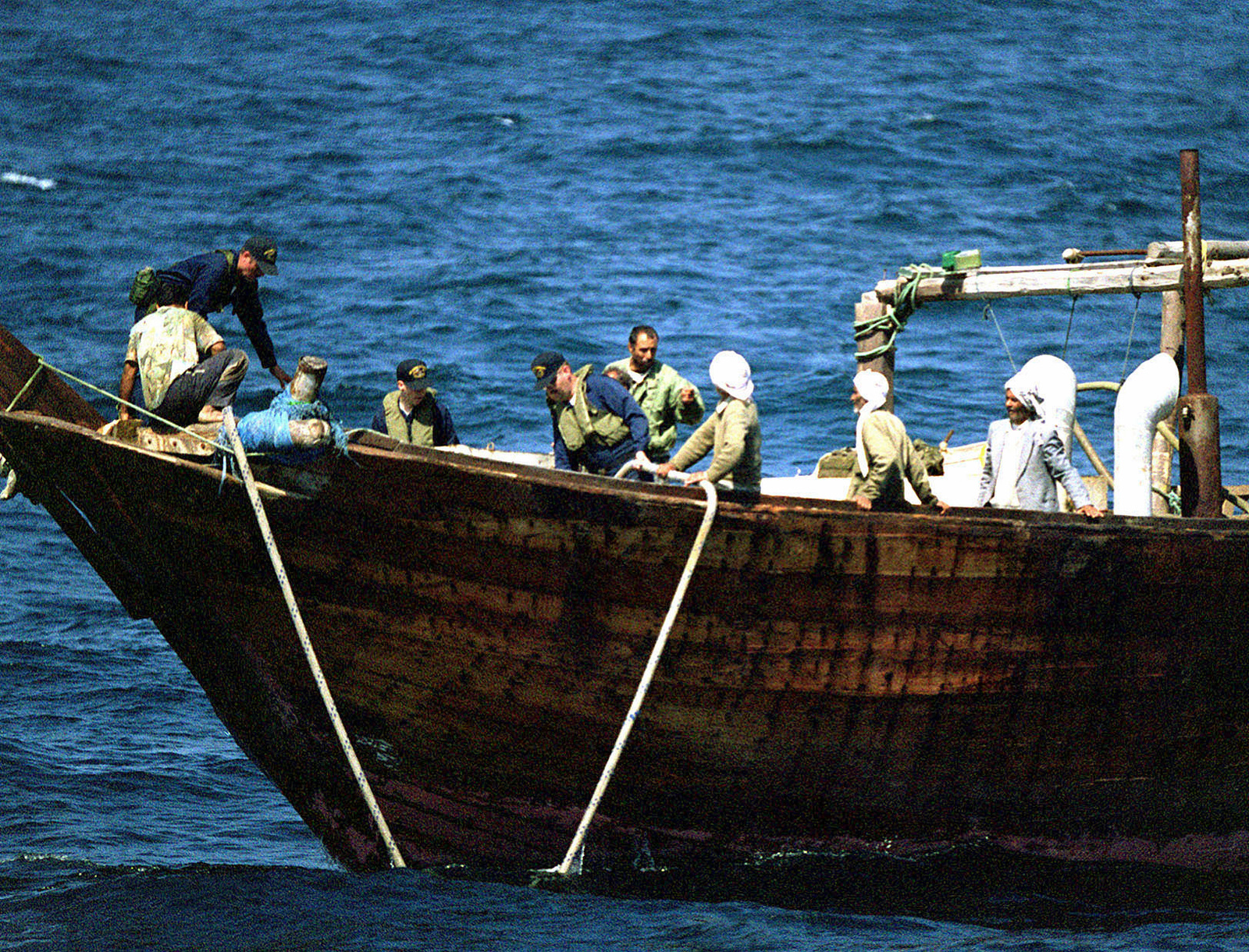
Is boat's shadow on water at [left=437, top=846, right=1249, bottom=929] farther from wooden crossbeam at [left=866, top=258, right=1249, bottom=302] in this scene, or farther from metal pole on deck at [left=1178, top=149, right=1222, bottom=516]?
wooden crossbeam at [left=866, top=258, right=1249, bottom=302]

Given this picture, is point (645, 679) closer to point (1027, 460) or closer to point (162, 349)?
point (1027, 460)

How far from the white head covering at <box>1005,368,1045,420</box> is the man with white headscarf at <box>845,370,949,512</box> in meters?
0.78

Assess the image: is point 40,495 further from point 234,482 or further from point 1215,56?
point 1215,56

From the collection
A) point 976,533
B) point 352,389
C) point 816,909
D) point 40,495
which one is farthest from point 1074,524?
point 352,389

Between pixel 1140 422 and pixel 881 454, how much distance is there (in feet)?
7.31

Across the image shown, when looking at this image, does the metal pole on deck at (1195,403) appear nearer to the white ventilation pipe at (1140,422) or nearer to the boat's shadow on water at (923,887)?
the white ventilation pipe at (1140,422)

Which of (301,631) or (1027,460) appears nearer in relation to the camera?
(301,631)

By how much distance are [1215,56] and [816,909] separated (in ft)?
130

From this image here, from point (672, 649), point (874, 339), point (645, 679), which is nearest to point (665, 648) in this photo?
point (672, 649)

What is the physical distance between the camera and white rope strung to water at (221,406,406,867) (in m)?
6.96

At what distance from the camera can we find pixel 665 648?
7105 millimetres

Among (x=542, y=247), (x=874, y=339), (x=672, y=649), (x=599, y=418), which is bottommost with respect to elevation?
A: (x=672, y=649)

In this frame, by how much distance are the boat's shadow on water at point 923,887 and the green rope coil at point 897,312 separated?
10.7 ft

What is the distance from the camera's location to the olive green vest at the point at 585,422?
7.93 m
